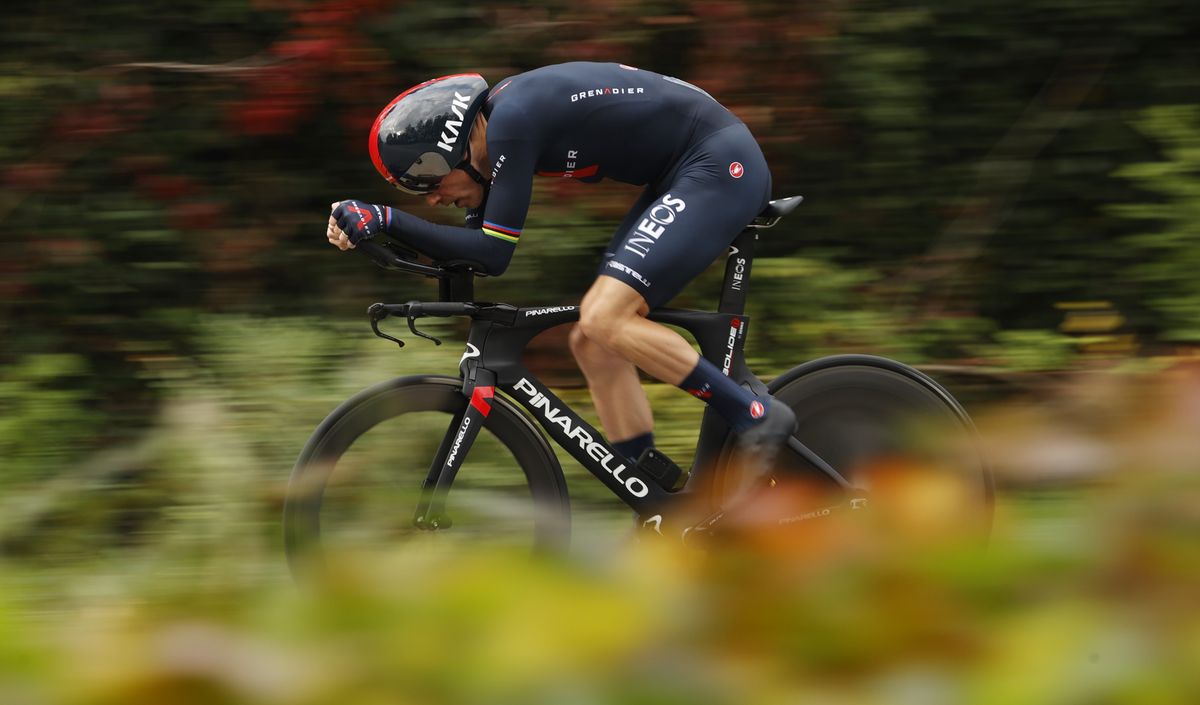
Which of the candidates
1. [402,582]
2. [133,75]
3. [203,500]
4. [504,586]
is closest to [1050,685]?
[504,586]

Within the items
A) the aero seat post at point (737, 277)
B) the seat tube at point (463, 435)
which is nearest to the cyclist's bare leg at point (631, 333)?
the aero seat post at point (737, 277)

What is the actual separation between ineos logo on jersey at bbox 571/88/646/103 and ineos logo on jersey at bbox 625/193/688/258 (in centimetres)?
35

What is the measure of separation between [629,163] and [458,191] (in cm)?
53

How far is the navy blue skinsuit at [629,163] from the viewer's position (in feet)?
13.1

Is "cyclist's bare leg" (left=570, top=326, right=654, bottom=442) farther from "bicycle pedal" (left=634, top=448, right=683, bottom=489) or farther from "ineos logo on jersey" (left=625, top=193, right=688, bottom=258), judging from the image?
"ineos logo on jersey" (left=625, top=193, right=688, bottom=258)

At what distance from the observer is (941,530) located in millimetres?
1416

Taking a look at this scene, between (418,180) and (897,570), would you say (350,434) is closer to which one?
(418,180)

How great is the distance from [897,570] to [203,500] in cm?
388

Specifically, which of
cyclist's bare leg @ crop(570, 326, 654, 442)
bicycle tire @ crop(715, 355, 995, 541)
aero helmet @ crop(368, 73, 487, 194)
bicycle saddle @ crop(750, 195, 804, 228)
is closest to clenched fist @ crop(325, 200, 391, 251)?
aero helmet @ crop(368, 73, 487, 194)

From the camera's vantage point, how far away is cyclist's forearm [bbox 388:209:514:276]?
3916 millimetres

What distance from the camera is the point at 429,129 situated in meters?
4.04

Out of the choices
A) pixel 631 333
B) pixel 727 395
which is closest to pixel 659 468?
pixel 727 395

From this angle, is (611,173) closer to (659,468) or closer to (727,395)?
(727,395)

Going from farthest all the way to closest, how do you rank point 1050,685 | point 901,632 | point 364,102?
point 364,102 < point 901,632 < point 1050,685
